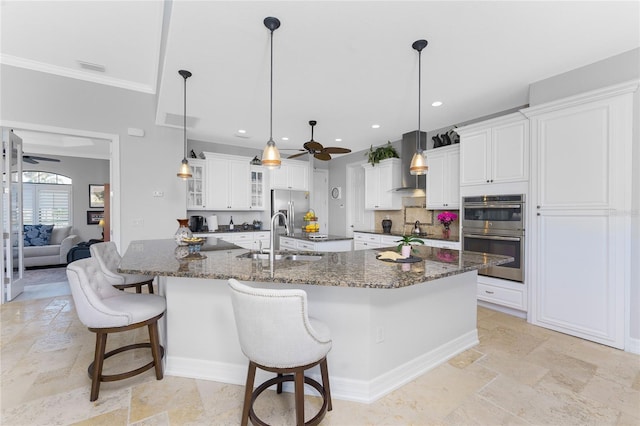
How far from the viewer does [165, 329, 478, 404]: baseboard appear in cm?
188

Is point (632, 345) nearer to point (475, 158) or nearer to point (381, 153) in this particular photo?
point (475, 158)

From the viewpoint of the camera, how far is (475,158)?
12.1 ft

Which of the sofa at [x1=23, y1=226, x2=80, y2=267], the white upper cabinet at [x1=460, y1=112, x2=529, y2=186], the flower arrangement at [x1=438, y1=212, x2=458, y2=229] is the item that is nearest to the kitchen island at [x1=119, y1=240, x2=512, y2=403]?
the white upper cabinet at [x1=460, y1=112, x2=529, y2=186]

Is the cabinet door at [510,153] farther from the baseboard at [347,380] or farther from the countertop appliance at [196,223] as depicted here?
the countertop appliance at [196,223]

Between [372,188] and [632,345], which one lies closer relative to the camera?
[632,345]

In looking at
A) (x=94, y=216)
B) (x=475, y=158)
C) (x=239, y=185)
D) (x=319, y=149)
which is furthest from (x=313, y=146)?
(x=94, y=216)

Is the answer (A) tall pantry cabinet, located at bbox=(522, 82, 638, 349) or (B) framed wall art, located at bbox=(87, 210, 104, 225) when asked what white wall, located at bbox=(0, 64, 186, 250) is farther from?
(A) tall pantry cabinet, located at bbox=(522, 82, 638, 349)

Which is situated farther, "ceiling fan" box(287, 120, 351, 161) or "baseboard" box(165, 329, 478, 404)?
"ceiling fan" box(287, 120, 351, 161)

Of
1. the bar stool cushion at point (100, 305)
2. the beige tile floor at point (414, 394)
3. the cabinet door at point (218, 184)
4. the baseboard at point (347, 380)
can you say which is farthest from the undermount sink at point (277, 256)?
the cabinet door at point (218, 184)

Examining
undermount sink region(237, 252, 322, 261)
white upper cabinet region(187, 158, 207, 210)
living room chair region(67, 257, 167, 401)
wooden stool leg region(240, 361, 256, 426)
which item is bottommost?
wooden stool leg region(240, 361, 256, 426)

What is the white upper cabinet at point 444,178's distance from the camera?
13.9ft

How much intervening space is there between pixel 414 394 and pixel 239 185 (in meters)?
4.65

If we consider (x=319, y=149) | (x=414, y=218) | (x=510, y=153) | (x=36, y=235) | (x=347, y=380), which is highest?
(x=319, y=149)

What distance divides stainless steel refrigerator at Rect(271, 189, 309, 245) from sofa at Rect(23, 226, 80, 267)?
14.8 ft
